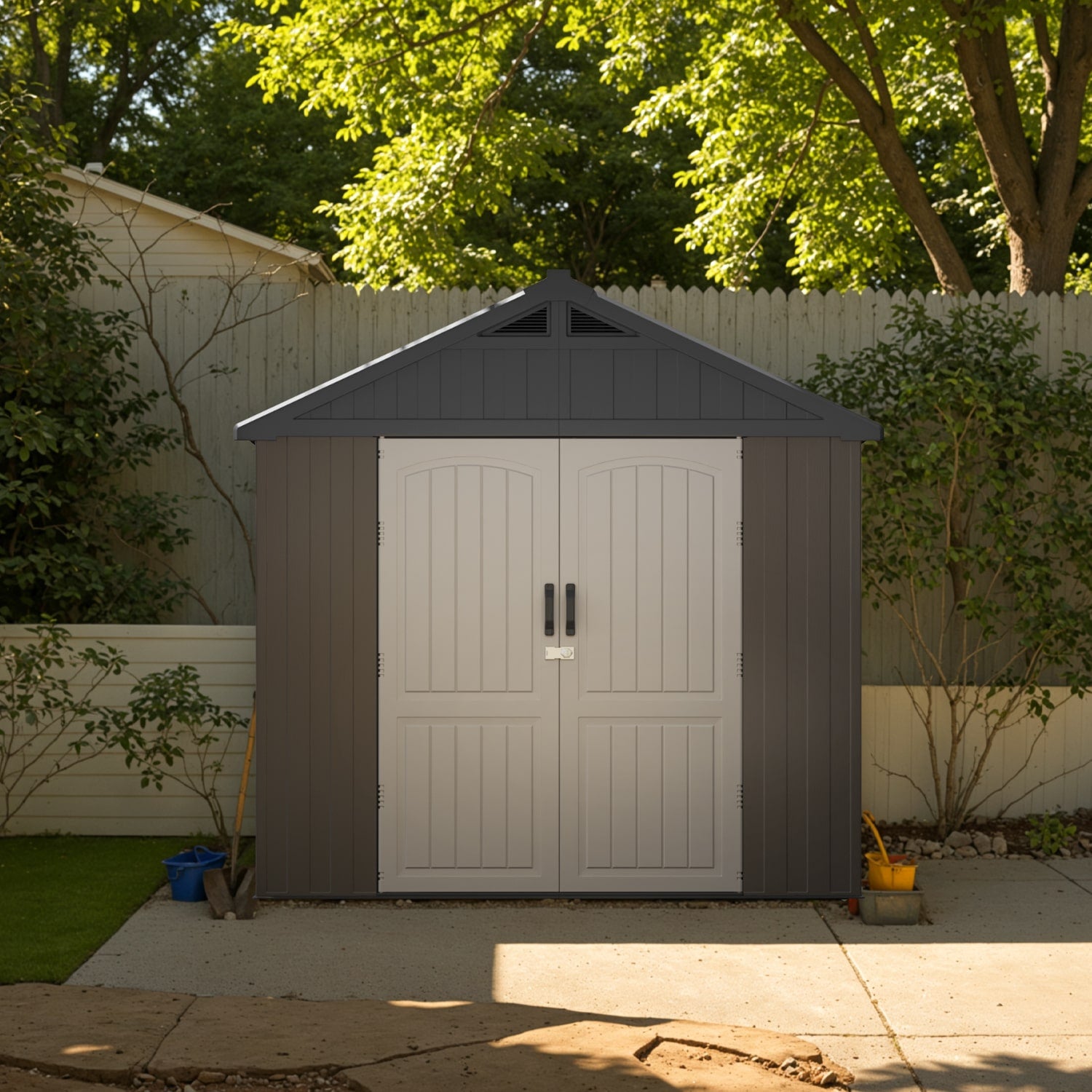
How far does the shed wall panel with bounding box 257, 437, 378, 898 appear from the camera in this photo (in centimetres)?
589

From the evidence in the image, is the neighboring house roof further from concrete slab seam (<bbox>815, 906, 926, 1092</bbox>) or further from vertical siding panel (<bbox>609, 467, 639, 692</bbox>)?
concrete slab seam (<bbox>815, 906, 926, 1092</bbox>)

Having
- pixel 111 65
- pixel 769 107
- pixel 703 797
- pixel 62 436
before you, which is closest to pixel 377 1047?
pixel 703 797

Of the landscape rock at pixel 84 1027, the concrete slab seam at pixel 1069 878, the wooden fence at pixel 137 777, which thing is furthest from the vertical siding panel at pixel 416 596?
the concrete slab seam at pixel 1069 878

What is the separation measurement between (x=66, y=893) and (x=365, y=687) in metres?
1.66

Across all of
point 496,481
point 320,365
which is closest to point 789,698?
point 496,481

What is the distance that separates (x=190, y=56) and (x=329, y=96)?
520 inches

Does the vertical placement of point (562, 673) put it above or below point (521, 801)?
above

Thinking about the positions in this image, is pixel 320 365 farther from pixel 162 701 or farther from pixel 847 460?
pixel 847 460

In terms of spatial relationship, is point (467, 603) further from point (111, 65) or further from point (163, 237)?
point (111, 65)

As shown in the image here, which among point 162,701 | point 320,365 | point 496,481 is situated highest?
point 320,365

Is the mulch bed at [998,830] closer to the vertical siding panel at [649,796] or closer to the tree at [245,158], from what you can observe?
the vertical siding panel at [649,796]

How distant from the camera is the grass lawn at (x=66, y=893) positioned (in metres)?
5.11

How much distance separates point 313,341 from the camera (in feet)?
26.2

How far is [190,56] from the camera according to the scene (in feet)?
74.1
